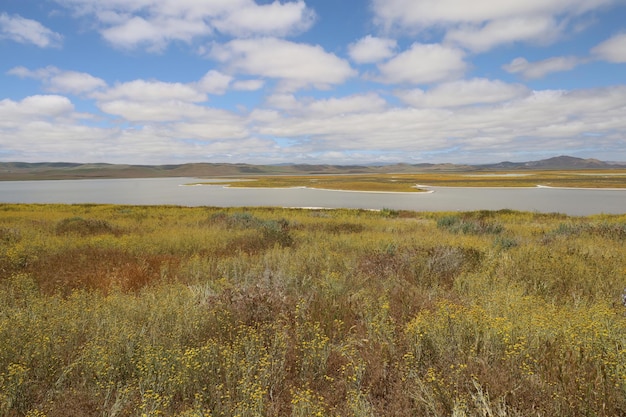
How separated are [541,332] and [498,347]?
59 cm

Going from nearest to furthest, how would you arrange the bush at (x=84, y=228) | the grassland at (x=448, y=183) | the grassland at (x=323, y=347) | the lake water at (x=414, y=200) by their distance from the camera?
the grassland at (x=323, y=347) → the bush at (x=84, y=228) → the lake water at (x=414, y=200) → the grassland at (x=448, y=183)

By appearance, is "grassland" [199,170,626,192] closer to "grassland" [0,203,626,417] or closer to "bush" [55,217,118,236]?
"bush" [55,217,118,236]

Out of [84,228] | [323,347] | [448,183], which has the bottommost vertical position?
[84,228]

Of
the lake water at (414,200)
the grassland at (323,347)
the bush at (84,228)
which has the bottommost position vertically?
the lake water at (414,200)

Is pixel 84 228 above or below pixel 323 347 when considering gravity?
below

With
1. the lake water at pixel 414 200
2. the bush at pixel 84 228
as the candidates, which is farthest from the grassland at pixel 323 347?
the lake water at pixel 414 200

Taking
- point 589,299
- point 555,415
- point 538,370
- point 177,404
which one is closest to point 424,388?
point 555,415

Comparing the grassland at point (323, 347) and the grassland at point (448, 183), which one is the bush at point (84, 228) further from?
the grassland at point (448, 183)

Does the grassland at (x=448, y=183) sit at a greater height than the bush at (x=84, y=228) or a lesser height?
greater

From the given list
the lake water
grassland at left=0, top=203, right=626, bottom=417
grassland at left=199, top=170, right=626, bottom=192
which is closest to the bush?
grassland at left=0, top=203, right=626, bottom=417

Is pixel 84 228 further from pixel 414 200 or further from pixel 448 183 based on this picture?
pixel 448 183

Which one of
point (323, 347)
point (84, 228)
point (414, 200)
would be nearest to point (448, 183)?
point (414, 200)

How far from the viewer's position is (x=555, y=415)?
323cm

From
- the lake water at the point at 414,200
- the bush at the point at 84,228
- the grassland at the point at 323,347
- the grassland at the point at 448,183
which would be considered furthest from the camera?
the grassland at the point at 448,183
